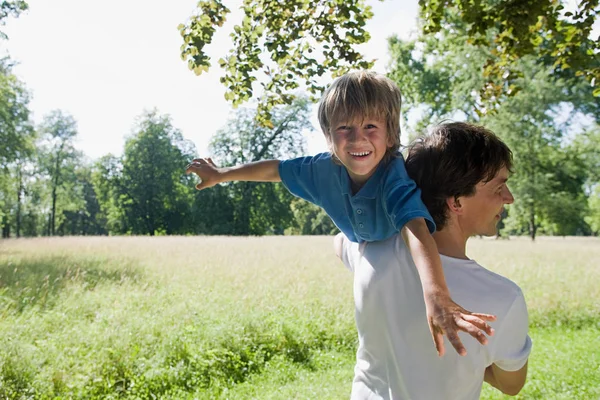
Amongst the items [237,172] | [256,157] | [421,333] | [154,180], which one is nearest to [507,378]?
[421,333]

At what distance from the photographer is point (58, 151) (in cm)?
3256

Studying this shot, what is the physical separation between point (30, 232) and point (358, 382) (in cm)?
4113

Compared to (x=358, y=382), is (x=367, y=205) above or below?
above

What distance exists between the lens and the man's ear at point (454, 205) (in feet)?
4.73

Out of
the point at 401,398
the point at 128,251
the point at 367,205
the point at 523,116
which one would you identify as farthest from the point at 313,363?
the point at 523,116

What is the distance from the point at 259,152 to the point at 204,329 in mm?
24310

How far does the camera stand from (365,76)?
80.0 inches

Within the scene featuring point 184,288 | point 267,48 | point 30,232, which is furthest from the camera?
point 30,232

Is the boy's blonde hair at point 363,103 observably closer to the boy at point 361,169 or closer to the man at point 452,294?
the boy at point 361,169

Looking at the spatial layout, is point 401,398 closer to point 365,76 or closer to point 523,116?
point 365,76

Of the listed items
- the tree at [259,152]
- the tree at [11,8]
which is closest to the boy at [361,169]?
the tree at [11,8]

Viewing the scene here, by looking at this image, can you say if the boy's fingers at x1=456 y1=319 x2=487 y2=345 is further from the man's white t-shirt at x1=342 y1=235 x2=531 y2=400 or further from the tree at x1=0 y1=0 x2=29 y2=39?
the tree at x1=0 y1=0 x2=29 y2=39

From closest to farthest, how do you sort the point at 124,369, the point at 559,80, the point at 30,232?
the point at 124,369
the point at 559,80
the point at 30,232

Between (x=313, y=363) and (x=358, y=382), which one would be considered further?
(x=313, y=363)
